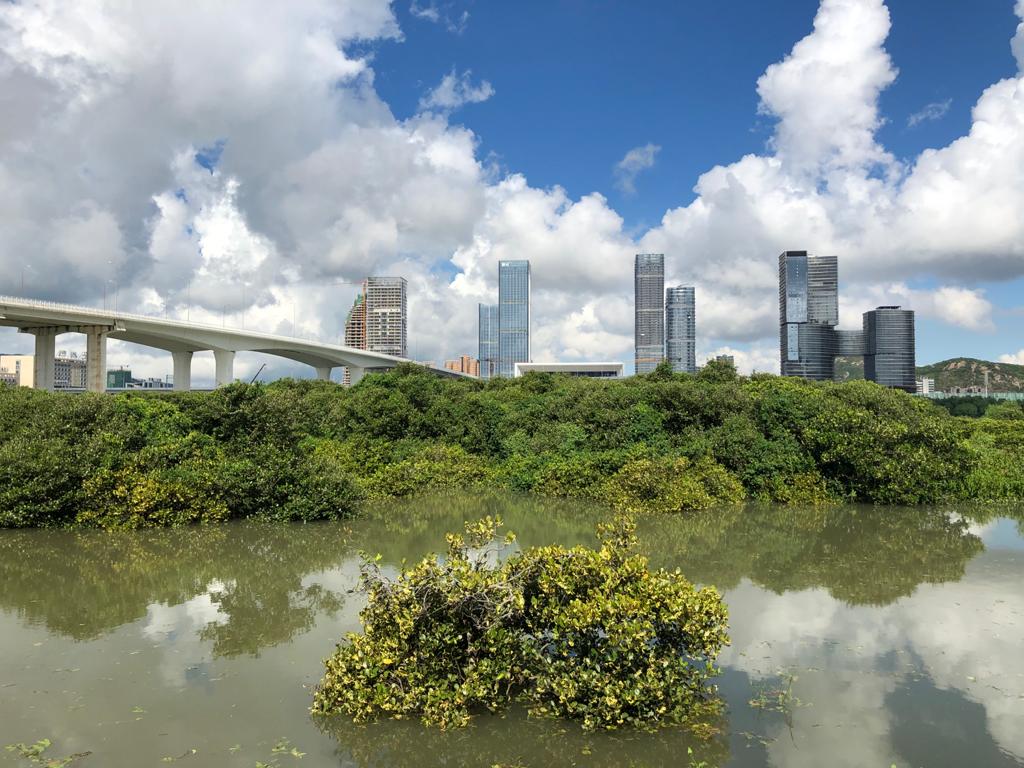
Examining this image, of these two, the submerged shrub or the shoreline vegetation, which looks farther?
the submerged shrub

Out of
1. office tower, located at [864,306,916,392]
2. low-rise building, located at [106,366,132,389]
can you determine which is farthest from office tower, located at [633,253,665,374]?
low-rise building, located at [106,366,132,389]

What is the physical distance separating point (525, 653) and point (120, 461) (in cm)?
1174

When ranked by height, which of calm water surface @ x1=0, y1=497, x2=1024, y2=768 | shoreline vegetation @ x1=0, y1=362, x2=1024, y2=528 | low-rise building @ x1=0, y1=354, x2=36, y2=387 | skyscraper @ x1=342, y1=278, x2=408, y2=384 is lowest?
calm water surface @ x1=0, y1=497, x2=1024, y2=768

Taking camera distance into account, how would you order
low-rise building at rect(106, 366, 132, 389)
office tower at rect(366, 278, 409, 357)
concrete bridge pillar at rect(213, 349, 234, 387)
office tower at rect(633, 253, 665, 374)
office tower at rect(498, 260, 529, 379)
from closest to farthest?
concrete bridge pillar at rect(213, 349, 234, 387) < low-rise building at rect(106, 366, 132, 389) < office tower at rect(366, 278, 409, 357) < office tower at rect(633, 253, 665, 374) < office tower at rect(498, 260, 529, 379)

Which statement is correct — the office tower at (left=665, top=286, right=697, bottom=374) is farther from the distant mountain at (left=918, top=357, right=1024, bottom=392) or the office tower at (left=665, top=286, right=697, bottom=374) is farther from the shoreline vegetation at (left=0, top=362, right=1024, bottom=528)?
the shoreline vegetation at (left=0, top=362, right=1024, bottom=528)

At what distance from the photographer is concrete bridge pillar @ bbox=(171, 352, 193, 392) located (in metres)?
49.6

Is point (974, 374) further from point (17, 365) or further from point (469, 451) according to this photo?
point (17, 365)

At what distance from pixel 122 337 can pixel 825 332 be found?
396ft

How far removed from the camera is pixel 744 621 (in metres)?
8.16

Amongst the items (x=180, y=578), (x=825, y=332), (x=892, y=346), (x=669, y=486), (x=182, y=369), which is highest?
(x=825, y=332)

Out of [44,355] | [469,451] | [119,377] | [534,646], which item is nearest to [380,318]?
[119,377]

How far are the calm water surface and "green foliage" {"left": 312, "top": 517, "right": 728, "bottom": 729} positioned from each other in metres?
0.20

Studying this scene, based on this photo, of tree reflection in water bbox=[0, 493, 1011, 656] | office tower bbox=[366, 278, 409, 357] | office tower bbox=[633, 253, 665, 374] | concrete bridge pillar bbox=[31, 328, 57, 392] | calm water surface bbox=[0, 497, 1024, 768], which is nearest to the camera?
calm water surface bbox=[0, 497, 1024, 768]

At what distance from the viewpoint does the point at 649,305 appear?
18038cm
